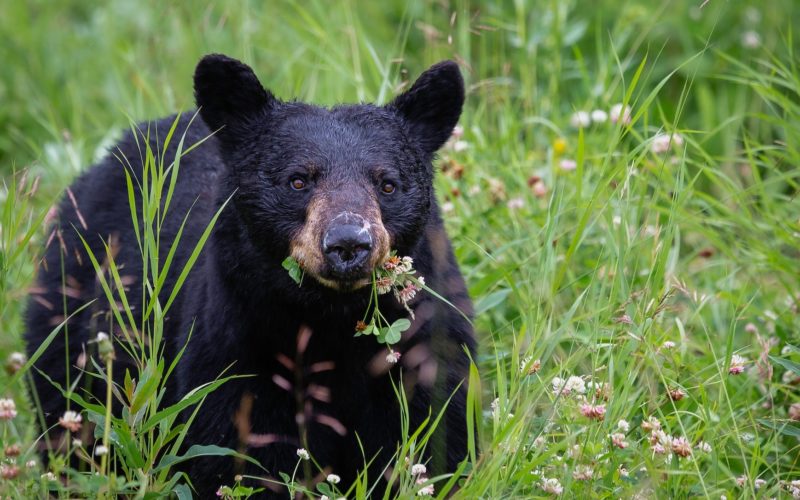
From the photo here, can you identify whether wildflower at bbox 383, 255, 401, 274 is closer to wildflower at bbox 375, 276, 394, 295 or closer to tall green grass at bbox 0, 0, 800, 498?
wildflower at bbox 375, 276, 394, 295

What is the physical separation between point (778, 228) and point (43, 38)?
578 cm

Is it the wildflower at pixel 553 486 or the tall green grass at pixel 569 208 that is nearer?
the wildflower at pixel 553 486

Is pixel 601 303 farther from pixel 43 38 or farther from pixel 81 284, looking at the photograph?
pixel 43 38

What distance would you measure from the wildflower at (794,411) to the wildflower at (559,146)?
A: 1930 millimetres

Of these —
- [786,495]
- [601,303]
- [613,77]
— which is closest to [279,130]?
[601,303]

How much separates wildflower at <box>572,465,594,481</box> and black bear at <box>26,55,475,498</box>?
1.86ft

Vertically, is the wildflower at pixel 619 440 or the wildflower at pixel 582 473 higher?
the wildflower at pixel 619 440

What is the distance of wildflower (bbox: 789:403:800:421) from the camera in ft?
13.2

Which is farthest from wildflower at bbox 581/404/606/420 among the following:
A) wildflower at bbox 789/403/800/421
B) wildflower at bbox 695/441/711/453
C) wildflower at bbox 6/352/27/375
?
wildflower at bbox 6/352/27/375

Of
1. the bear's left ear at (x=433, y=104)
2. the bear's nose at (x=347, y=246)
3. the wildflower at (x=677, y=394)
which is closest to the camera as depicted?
the bear's nose at (x=347, y=246)

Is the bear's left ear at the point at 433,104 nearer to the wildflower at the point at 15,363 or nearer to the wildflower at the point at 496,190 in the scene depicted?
the wildflower at the point at 496,190

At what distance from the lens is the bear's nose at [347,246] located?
11.2ft

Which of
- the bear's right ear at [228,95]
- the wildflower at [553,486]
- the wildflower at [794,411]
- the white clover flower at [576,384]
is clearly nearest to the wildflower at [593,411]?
the white clover flower at [576,384]

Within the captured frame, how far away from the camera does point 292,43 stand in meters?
7.61
